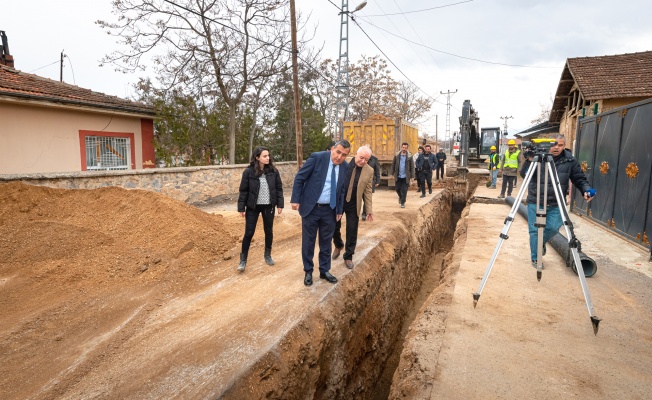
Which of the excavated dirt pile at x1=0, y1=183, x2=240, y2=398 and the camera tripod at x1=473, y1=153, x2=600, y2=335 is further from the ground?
the camera tripod at x1=473, y1=153, x2=600, y2=335

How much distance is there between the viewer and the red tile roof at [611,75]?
1287 cm

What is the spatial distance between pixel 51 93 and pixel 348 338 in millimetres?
9851

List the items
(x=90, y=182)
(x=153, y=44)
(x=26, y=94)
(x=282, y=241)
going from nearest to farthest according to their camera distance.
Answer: (x=282, y=241), (x=90, y=182), (x=26, y=94), (x=153, y=44)

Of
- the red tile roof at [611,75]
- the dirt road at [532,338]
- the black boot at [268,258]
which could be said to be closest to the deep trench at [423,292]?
the dirt road at [532,338]

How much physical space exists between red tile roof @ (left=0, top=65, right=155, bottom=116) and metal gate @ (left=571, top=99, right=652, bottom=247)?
1210cm

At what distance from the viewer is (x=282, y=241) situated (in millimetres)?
7078

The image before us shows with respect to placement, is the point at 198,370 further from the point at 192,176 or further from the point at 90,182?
the point at 192,176

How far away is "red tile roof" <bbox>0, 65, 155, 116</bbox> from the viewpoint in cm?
870

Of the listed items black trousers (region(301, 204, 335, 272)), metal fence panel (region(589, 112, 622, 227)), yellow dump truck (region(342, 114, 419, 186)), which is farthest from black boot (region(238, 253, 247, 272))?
yellow dump truck (region(342, 114, 419, 186))

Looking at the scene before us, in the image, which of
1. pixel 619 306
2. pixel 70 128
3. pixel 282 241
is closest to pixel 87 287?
pixel 282 241

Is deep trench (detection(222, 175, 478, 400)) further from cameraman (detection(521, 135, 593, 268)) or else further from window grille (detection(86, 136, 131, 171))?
window grille (detection(86, 136, 131, 171))

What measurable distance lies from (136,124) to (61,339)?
9860 mm

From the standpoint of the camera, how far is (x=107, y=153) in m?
11.1

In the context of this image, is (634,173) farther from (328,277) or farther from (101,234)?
(101,234)
